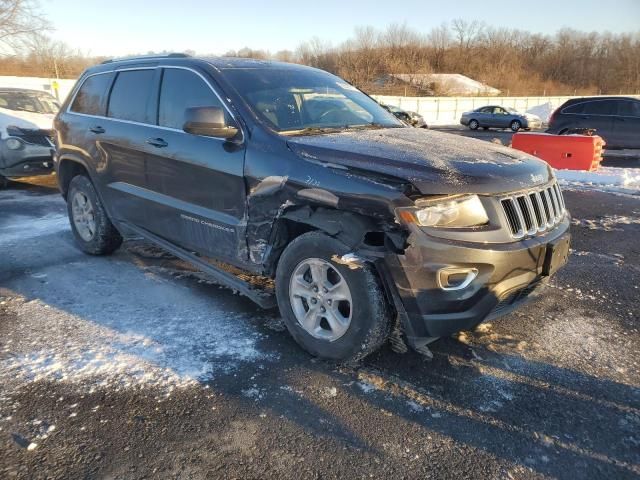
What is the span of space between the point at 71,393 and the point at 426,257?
2.11 meters

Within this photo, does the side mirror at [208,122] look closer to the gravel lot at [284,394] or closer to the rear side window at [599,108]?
the gravel lot at [284,394]

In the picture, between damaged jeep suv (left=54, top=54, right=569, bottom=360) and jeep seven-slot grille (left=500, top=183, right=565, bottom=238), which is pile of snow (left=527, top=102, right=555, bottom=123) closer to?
damaged jeep suv (left=54, top=54, right=569, bottom=360)

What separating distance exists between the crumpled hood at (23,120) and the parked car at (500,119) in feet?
84.1

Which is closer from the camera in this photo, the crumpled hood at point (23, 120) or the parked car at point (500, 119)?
the crumpled hood at point (23, 120)

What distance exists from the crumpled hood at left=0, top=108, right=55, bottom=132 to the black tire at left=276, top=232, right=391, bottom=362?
808 centimetres

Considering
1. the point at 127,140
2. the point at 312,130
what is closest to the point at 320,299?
the point at 312,130

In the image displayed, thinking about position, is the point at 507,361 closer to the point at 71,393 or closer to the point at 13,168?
the point at 71,393

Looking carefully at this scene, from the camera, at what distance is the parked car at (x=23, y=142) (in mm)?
8672

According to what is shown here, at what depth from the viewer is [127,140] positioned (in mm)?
4371

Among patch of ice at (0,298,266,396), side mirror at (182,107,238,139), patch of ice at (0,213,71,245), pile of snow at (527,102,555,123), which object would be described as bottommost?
pile of snow at (527,102,555,123)

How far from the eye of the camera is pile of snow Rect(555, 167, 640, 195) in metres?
9.09

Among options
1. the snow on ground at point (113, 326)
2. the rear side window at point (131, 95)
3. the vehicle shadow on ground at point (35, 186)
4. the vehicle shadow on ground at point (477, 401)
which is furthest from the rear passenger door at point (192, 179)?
the vehicle shadow on ground at point (35, 186)

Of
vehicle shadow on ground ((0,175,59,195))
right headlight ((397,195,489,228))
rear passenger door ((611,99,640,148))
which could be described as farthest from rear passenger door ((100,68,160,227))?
rear passenger door ((611,99,640,148))

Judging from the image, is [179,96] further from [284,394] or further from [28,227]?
[28,227]
